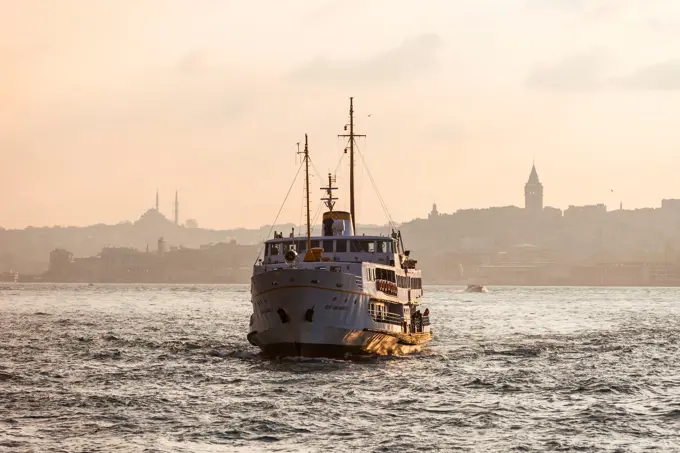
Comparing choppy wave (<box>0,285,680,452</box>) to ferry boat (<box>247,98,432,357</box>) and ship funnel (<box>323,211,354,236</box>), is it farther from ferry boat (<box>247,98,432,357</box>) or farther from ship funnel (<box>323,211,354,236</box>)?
ship funnel (<box>323,211,354,236</box>)

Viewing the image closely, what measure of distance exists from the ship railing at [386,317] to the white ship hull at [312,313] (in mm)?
664

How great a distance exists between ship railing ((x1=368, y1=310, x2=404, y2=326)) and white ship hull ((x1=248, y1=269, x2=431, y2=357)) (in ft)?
2.18

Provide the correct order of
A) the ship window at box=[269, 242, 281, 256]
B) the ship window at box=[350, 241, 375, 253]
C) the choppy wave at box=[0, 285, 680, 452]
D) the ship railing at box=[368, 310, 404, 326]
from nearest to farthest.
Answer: the choppy wave at box=[0, 285, 680, 452]
the ship railing at box=[368, 310, 404, 326]
the ship window at box=[350, 241, 375, 253]
the ship window at box=[269, 242, 281, 256]

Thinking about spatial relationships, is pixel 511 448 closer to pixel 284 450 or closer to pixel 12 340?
pixel 284 450

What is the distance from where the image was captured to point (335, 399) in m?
42.3

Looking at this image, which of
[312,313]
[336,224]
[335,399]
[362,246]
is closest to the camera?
[335,399]

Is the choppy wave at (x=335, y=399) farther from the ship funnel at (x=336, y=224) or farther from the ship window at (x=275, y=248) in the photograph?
the ship funnel at (x=336, y=224)

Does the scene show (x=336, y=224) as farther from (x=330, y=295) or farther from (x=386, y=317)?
(x=330, y=295)

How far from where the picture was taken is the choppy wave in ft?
111

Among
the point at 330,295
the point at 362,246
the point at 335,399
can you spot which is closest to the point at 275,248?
the point at 362,246

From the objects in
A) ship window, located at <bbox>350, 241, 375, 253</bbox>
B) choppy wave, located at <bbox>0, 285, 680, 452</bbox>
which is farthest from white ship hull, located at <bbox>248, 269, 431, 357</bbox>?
ship window, located at <bbox>350, 241, 375, 253</bbox>

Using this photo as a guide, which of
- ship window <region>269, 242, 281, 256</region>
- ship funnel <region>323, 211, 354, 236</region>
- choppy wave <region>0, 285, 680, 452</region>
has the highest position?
ship funnel <region>323, 211, 354, 236</region>

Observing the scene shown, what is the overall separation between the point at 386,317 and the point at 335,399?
15.9 metres

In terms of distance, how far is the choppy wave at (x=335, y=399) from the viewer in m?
33.8
